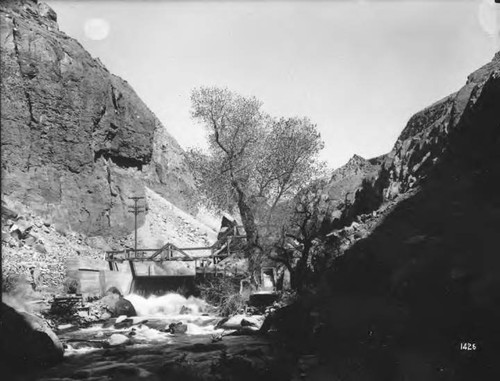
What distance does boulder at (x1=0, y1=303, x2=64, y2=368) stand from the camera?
39.3ft

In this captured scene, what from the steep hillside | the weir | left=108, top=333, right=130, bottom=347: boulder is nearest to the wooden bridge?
the weir

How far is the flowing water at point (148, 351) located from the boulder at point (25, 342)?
1.81 ft

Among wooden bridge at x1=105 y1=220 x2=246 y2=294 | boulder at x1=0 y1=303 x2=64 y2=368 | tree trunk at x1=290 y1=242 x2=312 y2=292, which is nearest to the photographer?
boulder at x1=0 y1=303 x2=64 y2=368

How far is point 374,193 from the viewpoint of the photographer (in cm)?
2681

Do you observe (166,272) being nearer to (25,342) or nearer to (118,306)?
(118,306)

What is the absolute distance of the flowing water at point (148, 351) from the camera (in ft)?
38.9

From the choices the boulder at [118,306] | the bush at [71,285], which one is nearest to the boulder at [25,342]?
the boulder at [118,306]

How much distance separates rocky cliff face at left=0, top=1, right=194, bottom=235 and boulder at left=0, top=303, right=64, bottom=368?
35.2 metres

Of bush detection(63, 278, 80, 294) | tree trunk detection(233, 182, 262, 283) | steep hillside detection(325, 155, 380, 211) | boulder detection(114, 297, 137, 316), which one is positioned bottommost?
boulder detection(114, 297, 137, 316)

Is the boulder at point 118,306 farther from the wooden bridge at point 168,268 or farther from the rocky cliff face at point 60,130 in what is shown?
the rocky cliff face at point 60,130

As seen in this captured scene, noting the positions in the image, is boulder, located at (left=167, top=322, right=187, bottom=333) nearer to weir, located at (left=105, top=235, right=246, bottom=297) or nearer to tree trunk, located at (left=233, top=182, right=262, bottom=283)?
tree trunk, located at (left=233, top=182, right=262, bottom=283)

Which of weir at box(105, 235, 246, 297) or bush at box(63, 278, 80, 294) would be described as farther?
weir at box(105, 235, 246, 297)

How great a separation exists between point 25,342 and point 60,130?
44.5m

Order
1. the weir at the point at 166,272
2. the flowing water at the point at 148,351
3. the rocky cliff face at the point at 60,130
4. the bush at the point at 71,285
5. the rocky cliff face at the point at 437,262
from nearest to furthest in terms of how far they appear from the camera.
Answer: the rocky cliff face at the point at 437,262 → the flowing water at the point at 148,351 → the bush at the point at 71,285 → the weir at the point at 166,272 → the rocky cliff face at the point at 60,130
